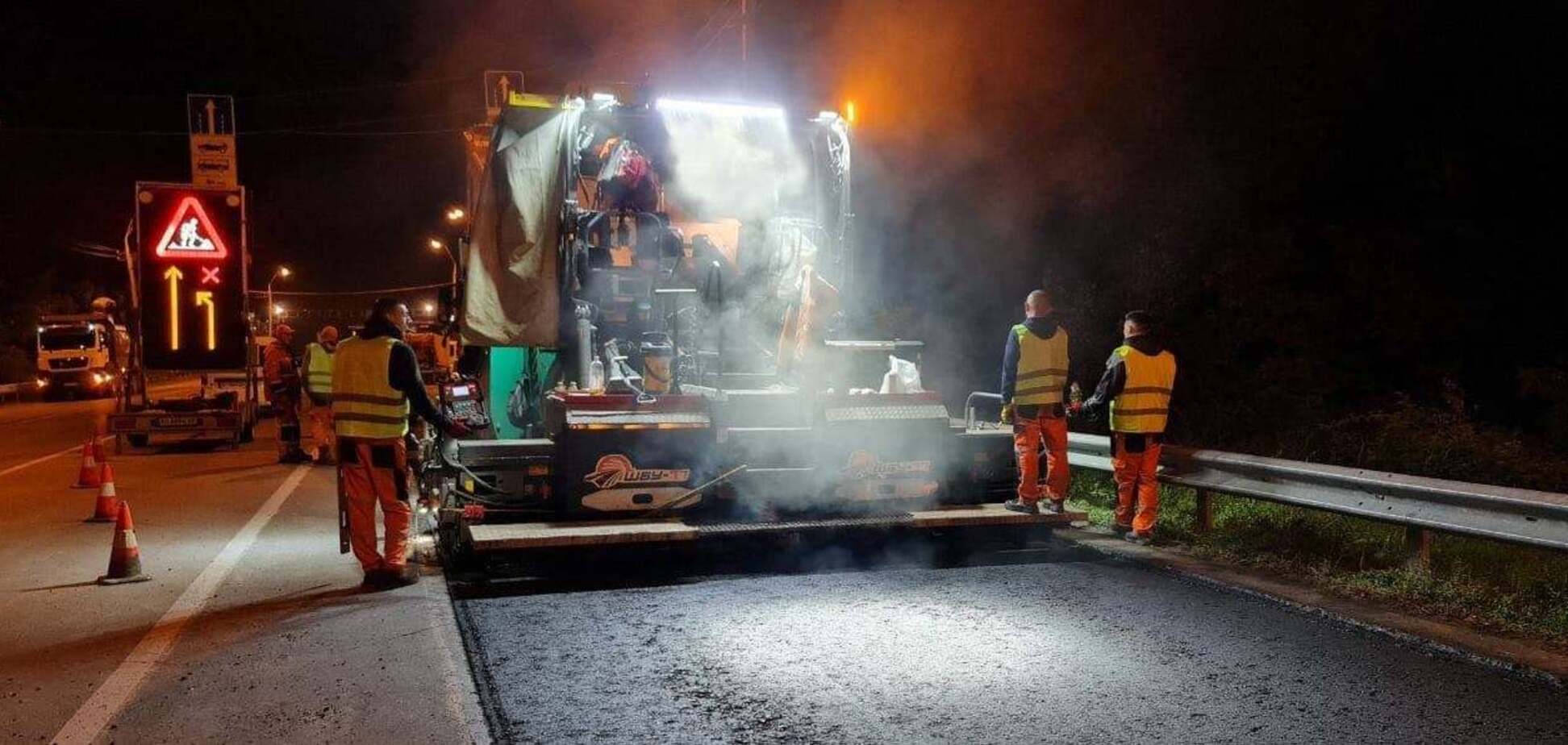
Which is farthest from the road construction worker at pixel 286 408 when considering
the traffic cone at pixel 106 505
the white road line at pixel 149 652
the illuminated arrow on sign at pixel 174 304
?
the white road line at pixel 149 652

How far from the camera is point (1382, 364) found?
1467 centimetres

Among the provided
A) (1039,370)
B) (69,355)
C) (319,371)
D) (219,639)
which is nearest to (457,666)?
(219,639)

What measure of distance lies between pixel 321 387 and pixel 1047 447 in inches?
333

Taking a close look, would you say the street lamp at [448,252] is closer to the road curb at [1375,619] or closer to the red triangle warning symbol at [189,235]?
the road curb at [1375,619]

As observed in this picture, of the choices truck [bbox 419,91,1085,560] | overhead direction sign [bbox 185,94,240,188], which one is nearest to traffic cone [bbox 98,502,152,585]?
truck [bbox 419,91,1085,560]

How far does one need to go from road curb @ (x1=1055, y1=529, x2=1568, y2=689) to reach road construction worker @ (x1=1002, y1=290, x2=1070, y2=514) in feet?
1.90

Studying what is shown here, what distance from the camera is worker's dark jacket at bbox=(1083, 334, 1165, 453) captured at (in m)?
7.82

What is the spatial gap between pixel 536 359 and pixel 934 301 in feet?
40.3

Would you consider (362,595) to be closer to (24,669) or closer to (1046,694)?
(24,669)

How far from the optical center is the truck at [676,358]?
6.84m

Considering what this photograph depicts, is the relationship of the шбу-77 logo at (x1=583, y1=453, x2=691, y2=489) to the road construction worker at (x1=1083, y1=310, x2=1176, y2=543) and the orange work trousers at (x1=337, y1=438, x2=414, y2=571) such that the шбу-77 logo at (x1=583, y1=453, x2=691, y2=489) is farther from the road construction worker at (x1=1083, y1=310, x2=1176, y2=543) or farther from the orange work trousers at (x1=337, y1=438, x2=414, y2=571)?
the road construction worker at (x1=1083, y1=310, x2=1176, y2=543)

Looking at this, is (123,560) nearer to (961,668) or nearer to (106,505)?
(106,505)

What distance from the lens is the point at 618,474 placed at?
22.6 ft

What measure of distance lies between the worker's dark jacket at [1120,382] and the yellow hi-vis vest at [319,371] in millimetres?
8607
